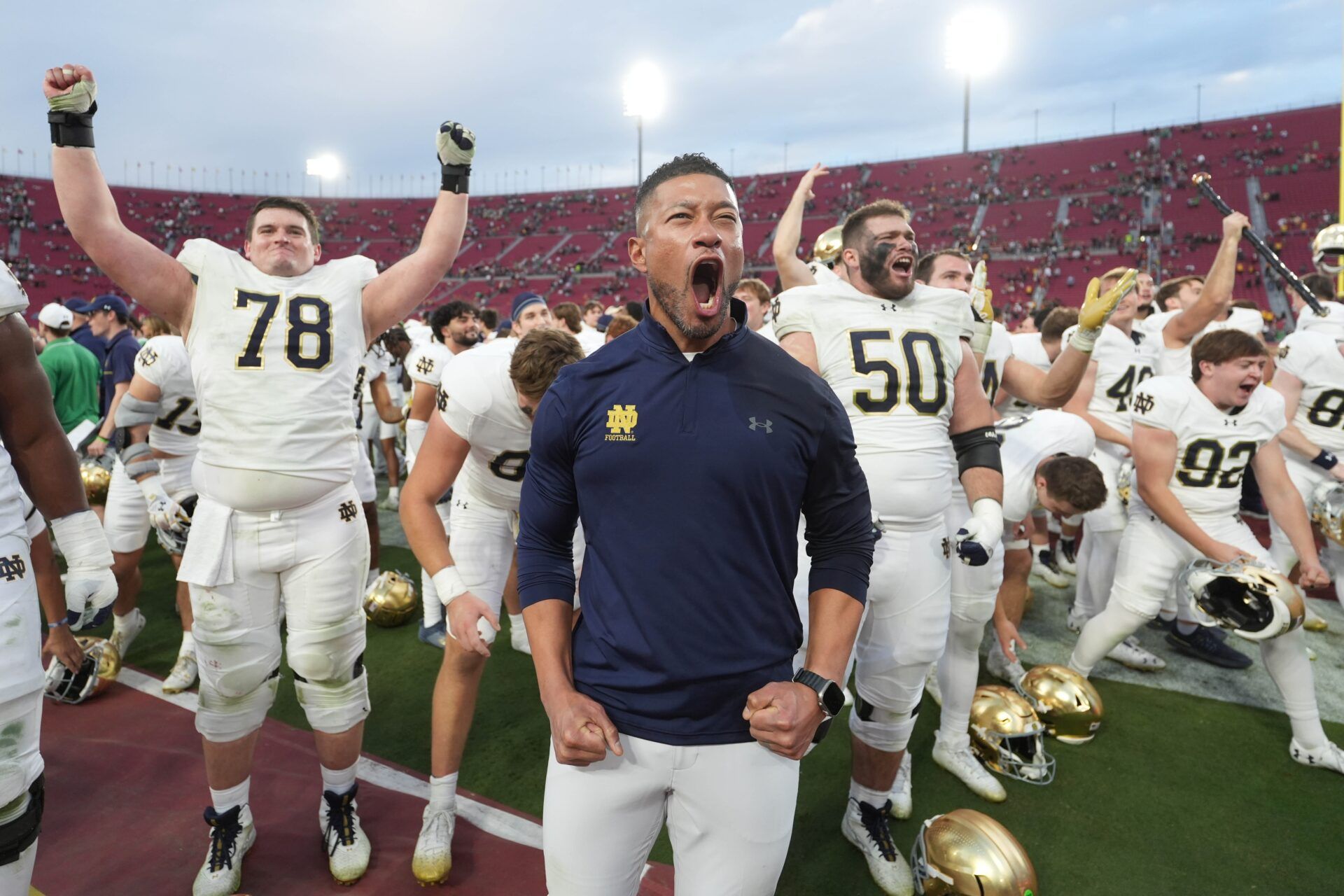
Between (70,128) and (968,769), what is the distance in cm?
434

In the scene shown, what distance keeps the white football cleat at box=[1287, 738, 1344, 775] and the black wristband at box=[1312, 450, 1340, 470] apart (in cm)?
208

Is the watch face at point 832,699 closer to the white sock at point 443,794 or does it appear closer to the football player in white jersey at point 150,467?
the white sock at point 443,794

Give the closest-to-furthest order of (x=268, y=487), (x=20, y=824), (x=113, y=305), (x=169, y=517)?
(x=20, y=824) → (x=268, y=487) → (x=169, y=517) → (x=113, y=305)

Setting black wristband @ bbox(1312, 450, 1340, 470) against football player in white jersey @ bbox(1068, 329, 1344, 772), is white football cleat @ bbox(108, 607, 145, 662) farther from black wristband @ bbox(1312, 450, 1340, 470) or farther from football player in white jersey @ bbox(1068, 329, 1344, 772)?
black wristband @ bbox(1312, 450, 1340, 470)

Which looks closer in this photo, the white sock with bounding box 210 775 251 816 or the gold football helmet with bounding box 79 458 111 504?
the white sock with bounding box 210 775 251 816

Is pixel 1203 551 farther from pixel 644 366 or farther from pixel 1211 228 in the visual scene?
pixel 1211 228

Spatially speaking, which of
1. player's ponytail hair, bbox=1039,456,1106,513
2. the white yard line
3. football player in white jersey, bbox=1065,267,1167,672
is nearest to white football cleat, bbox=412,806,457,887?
the white yard line

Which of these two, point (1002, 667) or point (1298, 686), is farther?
point (1002, 667)

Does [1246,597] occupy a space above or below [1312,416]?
below

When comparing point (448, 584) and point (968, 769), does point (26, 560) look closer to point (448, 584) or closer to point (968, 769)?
point (448, 584)

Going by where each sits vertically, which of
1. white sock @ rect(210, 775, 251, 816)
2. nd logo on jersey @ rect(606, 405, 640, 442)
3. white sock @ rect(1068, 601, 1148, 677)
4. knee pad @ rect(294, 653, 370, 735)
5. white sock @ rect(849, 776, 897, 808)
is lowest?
white sock @ rect(849, 776, 897, 808)

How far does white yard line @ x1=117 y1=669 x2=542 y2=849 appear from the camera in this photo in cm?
309

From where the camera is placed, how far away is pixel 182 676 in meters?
4.31

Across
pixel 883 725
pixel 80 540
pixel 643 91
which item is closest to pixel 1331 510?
pixel 883 725
